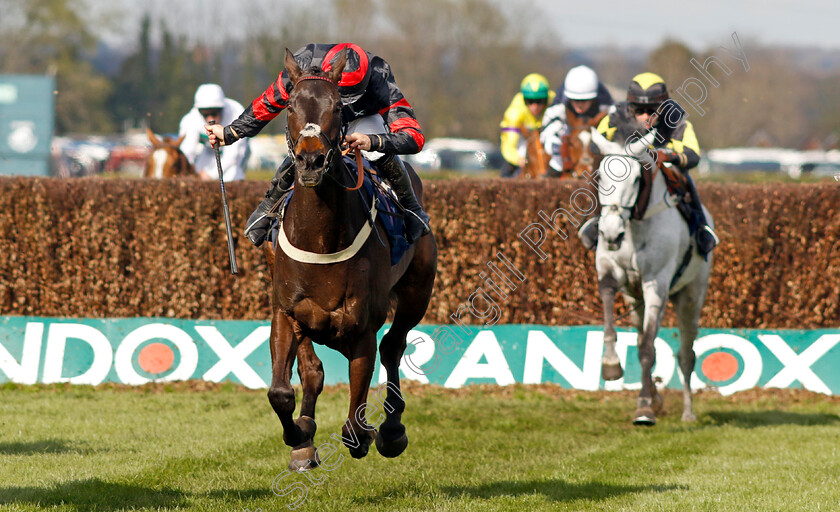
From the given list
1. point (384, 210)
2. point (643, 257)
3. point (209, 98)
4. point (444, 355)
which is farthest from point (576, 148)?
point (384, 210)

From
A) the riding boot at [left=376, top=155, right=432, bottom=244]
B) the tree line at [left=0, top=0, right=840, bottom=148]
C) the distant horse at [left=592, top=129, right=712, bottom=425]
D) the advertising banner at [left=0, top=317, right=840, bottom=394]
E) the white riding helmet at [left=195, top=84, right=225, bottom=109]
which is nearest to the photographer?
the riding boot at [left=376, top=155, right=432, bottom=244]

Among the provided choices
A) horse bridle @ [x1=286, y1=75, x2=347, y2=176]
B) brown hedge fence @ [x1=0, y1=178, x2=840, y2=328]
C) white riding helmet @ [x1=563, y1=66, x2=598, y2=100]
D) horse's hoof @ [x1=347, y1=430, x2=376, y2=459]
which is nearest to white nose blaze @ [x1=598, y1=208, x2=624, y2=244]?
brown hedge fence @ [x1=0, y1=178, x2=840, y2=328]

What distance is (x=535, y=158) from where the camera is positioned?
1257cm

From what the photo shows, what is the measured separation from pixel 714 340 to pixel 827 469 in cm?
336

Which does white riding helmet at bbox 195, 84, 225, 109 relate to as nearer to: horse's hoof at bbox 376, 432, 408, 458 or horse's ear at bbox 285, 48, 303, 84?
horse's hoof at bbox 376, 432, 408, 458

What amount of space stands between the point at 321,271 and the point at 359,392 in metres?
0.71

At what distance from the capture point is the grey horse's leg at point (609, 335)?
8.32 m

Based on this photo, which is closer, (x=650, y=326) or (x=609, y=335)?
(x=609, y=335)

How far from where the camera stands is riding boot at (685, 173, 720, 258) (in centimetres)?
919

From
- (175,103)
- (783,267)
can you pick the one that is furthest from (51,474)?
(175,103)

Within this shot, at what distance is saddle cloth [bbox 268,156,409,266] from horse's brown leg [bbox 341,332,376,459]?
0.55 m

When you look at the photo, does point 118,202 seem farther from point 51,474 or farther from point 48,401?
point 51,474

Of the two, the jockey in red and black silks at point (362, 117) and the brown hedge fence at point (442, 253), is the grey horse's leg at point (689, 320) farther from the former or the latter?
the jockey in red and black silks at point (362, 117)

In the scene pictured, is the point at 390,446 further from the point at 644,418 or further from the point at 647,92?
the point at 647,92
